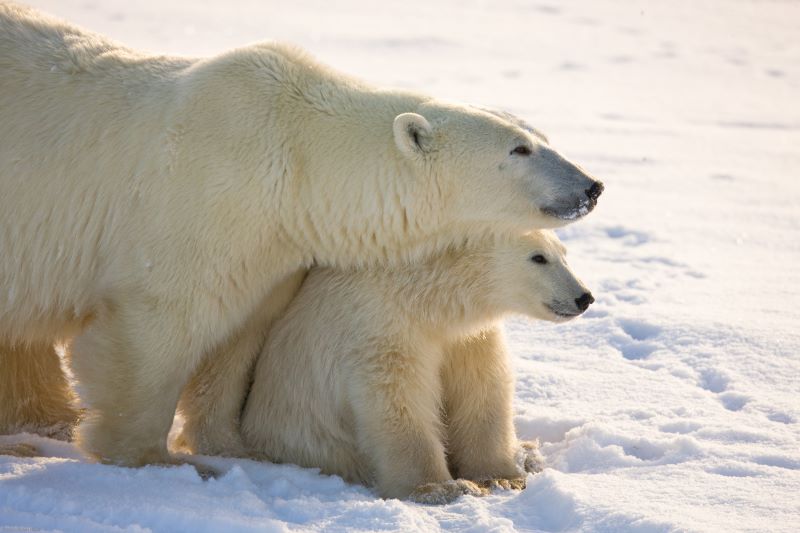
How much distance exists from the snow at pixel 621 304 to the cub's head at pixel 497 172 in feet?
2.99

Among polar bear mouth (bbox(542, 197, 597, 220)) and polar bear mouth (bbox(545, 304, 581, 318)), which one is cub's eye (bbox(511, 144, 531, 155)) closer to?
polar bear mouth (bbox(542, 197, 597, 220))

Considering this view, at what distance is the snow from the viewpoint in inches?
146

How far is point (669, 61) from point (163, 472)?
31.7ft

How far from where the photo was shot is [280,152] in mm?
4246

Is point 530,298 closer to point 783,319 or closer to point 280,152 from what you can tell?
point 280,152

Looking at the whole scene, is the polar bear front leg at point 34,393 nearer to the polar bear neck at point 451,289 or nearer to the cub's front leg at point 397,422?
the cub's front leg at point 397,422

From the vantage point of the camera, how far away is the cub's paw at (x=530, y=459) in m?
4.54

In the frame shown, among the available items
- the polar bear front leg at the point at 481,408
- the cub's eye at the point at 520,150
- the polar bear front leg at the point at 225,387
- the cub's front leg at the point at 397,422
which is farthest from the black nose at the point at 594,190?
the polar bear front leg at the point at 225,387

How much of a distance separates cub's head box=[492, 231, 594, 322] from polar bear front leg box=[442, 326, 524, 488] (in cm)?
25

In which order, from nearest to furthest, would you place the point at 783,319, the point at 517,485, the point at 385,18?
1. the point at 517,485
2. the point at 783,319
3. the point at 385,18

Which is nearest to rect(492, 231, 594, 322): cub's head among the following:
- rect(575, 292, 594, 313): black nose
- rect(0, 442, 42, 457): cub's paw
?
rect(575, 292, 594, 313): black nose

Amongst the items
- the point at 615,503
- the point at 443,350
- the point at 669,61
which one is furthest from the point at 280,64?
the point at 669,61

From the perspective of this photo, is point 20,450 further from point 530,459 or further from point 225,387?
point 530,459

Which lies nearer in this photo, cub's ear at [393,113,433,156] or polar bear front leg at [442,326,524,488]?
cub's ear at [393,113,433,156]
